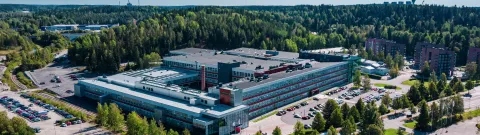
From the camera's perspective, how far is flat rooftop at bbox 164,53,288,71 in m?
63.6

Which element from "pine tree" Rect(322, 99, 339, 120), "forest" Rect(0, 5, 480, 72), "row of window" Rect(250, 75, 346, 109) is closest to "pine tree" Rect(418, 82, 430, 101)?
"row of window" Rect(250, 75, 346, 109)

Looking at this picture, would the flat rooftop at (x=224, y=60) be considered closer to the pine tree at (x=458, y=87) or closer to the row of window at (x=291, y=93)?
the row of window at (x=291, y=93)

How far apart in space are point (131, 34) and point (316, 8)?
104141 millimetres

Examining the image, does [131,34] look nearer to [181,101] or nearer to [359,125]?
[181,101]

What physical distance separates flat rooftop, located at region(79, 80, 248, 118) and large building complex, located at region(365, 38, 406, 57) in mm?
59664

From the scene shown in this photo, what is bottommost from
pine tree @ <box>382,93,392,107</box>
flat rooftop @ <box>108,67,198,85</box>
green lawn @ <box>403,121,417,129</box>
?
green lawn @ <box>403,121,417,129</box>

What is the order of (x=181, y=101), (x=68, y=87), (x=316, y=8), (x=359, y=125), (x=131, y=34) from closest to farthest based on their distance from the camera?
1. (x=359, y=125)
2. (x=181, y=101)
3. (x=68, y=87)
4. (x=131, y=34)
5. (x=316, y=8)

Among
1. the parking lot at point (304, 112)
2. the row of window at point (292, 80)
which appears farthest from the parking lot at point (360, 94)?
the parking lot at point (304, 112)

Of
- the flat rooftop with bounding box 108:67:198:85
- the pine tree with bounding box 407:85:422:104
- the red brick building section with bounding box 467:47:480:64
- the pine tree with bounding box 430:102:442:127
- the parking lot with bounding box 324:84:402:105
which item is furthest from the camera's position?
the red brick building section with bounding box 467:47:480:64

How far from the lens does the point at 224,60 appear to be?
68.2 metres

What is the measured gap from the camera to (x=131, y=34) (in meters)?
92.1

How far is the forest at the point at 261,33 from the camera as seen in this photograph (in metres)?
88.9

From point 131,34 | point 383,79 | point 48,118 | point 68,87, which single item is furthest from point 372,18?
point 48,118

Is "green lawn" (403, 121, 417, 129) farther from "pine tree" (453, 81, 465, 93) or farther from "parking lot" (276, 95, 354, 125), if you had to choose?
"pine tree" (453, 81, 465, 93)
